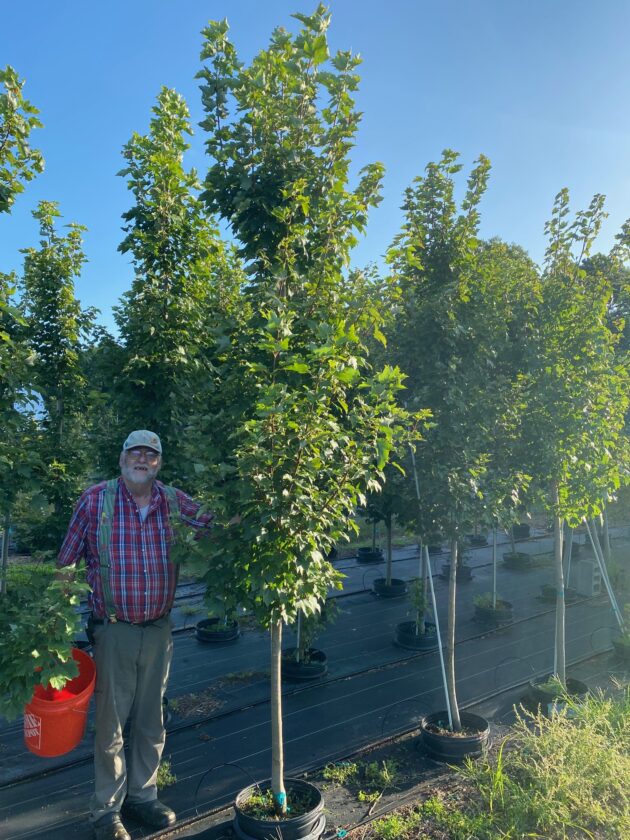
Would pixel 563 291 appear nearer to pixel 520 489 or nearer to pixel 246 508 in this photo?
pixel 520 489

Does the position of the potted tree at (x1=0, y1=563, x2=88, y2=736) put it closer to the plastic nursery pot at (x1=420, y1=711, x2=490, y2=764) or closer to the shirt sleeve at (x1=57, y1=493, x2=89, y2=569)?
the shirt sleeve at (x1=57, y1=493, x2=89, y2=569)

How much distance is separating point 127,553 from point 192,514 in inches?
19.2

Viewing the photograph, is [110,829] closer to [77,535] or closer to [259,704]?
[77,535]

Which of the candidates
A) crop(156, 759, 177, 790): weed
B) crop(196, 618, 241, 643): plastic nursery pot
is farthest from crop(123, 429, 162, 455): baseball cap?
crop(196, 618, 241, 643): plastic nursery pot

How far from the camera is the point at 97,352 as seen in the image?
6000 millimetres

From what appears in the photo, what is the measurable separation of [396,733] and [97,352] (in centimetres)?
489

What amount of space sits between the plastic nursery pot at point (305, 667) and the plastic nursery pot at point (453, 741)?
200 centimetres

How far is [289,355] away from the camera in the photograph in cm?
346

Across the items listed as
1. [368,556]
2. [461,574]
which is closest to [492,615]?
[461,574]

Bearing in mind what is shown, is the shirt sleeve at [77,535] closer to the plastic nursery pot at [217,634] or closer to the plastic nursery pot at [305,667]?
the plastic nursery pot at [305,667]

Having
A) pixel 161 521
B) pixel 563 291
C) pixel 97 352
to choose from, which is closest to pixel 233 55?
pixel 161 521

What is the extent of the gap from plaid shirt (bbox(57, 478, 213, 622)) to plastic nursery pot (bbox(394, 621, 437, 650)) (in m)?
5.20

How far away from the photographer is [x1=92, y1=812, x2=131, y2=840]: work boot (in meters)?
3.74

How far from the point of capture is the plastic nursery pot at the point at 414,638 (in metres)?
8.09
